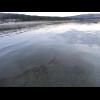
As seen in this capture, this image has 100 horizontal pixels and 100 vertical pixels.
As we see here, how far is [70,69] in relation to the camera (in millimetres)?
8383

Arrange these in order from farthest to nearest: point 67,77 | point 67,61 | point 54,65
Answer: point 67,61
point 54,65
point 67,77
